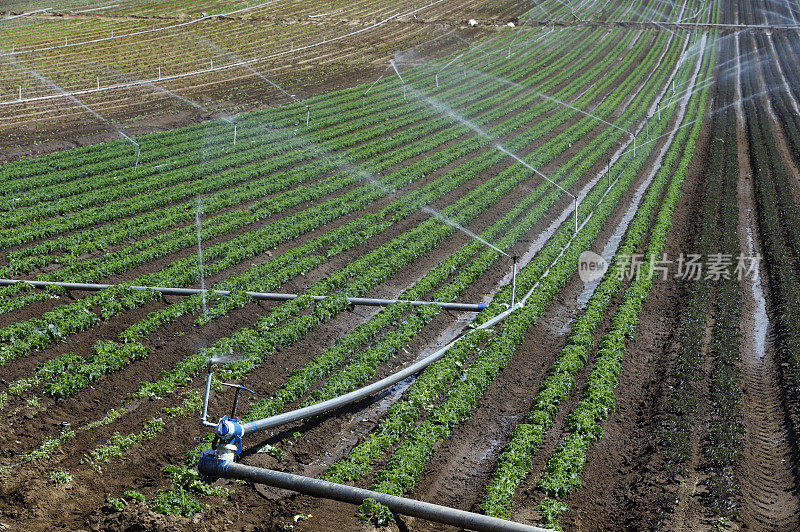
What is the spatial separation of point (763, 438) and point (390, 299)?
392 inches

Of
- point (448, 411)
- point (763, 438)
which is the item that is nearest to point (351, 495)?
point (448, 411)

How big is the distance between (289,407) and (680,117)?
1703 inches

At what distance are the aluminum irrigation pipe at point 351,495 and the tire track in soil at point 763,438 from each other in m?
4.63

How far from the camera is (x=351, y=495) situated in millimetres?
10922

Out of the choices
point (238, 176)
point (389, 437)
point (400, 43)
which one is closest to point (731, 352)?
point (389, 437)

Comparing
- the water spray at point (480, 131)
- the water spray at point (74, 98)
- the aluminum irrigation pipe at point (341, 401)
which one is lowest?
the water spray at point (74, 98)

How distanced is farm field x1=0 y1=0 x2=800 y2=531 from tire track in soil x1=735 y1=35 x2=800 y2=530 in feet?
0.20

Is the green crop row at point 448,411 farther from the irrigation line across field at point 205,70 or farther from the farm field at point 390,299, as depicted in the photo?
the irrigation line across field at point 205,70

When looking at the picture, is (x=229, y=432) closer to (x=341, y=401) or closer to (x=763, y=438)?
(x=341, y=401)

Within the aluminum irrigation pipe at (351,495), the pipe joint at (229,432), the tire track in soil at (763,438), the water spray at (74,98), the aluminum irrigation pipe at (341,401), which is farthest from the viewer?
the water spray at (74,98)

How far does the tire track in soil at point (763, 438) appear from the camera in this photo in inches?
472

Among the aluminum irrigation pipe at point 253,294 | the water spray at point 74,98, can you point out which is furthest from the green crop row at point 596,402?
the water spray at point 74,98

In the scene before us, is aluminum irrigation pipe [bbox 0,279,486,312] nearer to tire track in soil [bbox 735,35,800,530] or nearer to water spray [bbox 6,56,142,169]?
tire track in soil [bbox 735,35,800,530]

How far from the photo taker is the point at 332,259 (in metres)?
22.9
